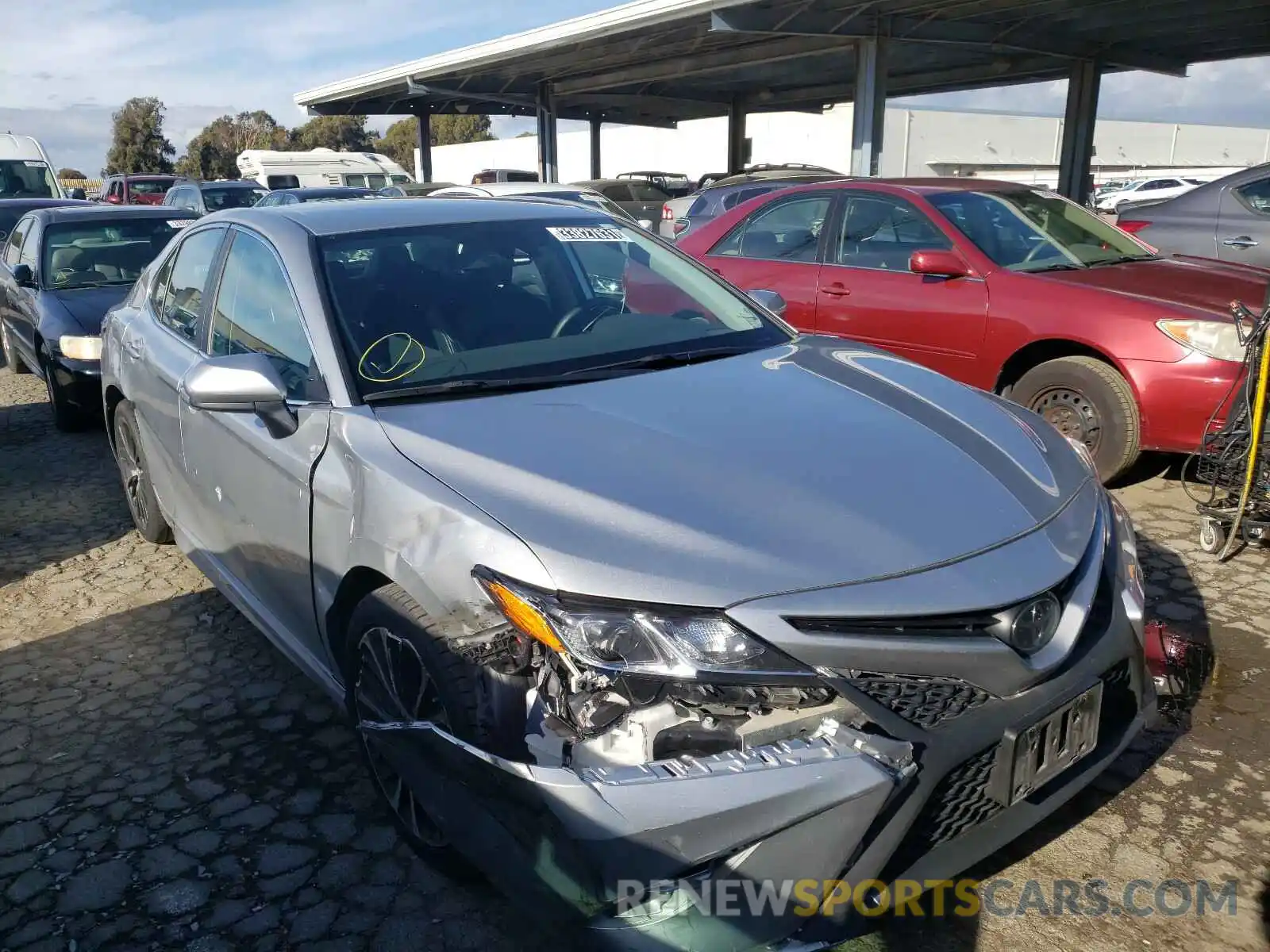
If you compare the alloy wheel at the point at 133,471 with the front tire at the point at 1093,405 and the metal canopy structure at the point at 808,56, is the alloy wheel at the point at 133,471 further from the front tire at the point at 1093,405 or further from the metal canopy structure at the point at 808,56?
the metal canopy structure at the point at 808,56

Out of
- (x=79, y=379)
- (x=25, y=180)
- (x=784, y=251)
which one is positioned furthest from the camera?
(x=25, y=180)

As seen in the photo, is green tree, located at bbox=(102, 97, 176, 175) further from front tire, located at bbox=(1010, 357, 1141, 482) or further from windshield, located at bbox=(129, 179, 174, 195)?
front tire, located at bbox=(1010, 357, 1141, 482)

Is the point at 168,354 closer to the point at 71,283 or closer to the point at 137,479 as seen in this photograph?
the point at 137,479

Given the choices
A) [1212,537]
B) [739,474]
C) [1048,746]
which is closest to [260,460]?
Result: [739,474]

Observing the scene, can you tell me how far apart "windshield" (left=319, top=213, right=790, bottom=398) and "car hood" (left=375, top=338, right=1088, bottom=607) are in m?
0.19

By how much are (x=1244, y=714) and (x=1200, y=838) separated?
0.77 metres

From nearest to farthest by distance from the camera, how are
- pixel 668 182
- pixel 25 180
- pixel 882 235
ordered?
pixel 882 235
pixel 25 180
pixel 668 182

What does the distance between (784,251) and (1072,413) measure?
89.5 inches

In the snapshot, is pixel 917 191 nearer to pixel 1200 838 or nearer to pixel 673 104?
pixel 1200 838

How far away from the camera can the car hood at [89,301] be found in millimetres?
7199

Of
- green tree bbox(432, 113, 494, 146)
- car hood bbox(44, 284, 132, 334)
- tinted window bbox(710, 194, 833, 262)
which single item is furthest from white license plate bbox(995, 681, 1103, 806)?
green tree bbox(432, 113, 494, 146)

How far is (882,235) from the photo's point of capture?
620 centimetres

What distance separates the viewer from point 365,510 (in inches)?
96.4

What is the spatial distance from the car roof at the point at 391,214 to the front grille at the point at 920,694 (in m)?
2.23
